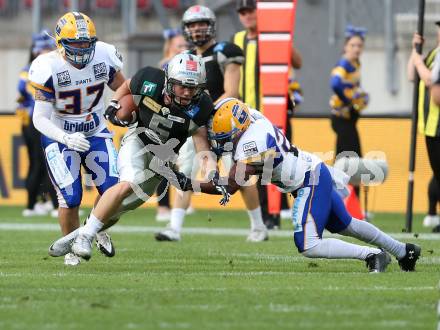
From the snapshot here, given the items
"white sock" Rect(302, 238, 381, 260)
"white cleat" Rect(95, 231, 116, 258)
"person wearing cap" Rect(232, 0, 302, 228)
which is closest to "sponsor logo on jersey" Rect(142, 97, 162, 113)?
"white cleat" Rect(95, 231, 116, 258)

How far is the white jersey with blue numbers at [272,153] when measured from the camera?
23.3ft

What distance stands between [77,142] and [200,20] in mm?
2501

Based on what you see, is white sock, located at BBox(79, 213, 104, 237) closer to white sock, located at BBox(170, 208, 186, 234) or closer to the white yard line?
white sock, located at BBox(170, 208, 186, 234)

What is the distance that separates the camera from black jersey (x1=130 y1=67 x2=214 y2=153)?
7.45m

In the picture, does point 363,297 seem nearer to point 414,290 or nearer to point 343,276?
point 414,290

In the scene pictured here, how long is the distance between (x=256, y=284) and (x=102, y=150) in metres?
1.96

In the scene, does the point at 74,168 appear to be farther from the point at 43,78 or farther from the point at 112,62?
the point at 112,62

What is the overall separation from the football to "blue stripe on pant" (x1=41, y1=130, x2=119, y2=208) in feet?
1.91

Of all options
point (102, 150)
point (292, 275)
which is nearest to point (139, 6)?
point (102, 150)

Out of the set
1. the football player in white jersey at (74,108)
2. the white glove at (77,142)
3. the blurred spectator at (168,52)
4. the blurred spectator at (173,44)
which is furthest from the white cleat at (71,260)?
the blurred spectator at (173,44)

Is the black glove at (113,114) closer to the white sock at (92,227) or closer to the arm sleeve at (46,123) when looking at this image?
the arm sleeve at (46,123)

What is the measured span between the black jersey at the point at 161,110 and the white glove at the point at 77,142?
1.26 feet

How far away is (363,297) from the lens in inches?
244

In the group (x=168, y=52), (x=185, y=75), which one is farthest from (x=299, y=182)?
(x=168, y=52)
